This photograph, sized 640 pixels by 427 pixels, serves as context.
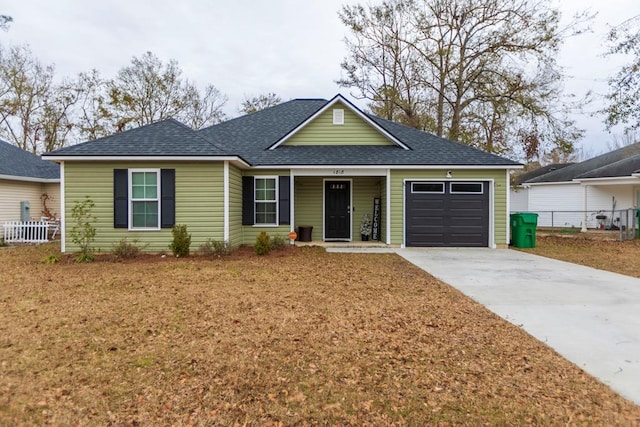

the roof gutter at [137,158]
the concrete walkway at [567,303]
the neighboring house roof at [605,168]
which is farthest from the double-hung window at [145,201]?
the neighboring house roof at [605,168]

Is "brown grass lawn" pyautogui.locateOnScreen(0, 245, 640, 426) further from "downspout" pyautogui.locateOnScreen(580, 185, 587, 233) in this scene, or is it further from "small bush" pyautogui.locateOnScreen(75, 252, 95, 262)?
"downspout" pyautogui.locateOnScreen(580, 185, 587, 233)

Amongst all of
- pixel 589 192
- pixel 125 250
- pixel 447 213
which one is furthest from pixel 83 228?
pixel 589 192

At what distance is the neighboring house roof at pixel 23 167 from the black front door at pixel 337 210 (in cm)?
1120

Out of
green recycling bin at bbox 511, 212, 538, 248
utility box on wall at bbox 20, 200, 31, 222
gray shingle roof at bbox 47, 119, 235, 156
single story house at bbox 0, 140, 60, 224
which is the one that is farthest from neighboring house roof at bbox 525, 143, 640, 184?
utility box on wall at bbox 20, 200, 31, 222

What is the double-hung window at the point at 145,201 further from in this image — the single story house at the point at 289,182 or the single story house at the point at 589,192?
the single story house at the point at 589,192

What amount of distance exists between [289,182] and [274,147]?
1698 mm

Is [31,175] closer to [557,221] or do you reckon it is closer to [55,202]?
[55,202]

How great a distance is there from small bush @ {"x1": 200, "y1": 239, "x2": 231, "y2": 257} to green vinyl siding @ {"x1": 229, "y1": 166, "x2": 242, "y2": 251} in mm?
420

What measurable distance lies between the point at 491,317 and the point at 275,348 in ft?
9.17

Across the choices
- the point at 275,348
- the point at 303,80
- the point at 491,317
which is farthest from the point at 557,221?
the point at 275,348

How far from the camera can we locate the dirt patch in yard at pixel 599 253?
8969mm

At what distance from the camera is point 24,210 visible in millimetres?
14844

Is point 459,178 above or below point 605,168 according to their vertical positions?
below

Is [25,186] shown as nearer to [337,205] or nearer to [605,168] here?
[337,205]
